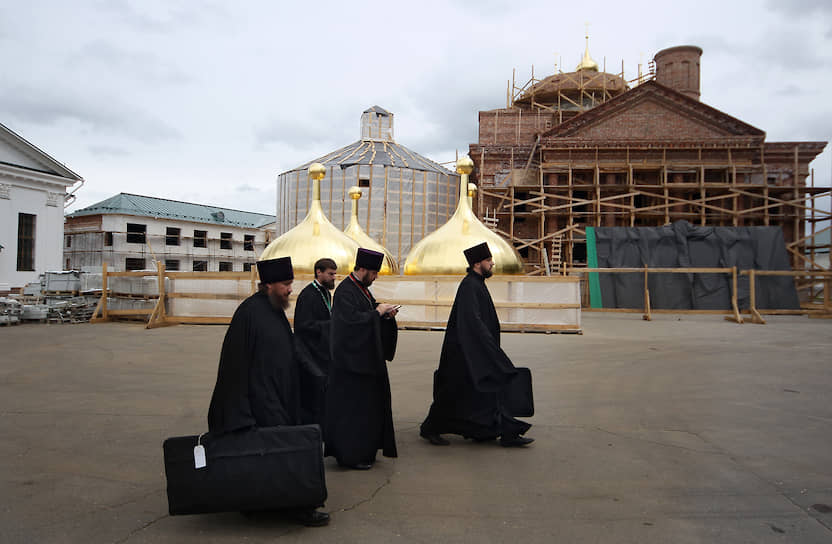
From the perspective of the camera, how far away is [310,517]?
3475 millimetres

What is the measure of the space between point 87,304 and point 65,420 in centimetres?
1346

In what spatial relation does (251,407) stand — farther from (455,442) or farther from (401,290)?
(401,290)

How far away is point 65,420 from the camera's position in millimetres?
5867

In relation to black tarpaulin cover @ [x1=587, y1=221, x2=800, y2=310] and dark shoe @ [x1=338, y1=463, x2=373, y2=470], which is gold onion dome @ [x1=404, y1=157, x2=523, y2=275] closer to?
black tarpaulin cover @ [x1=587, y1=221, x2=800, y2=310]

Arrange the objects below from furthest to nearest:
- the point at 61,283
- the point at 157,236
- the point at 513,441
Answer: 1. the point at 157,236
2. the point at 61,283
3. the point at 513,441

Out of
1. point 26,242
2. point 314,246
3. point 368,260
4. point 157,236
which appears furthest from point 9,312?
point 157,236

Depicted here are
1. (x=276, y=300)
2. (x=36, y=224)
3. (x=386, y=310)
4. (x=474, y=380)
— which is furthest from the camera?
(x=36, y=224)

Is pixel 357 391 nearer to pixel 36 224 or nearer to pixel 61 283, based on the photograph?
pixel 61 283

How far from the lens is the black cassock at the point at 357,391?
4.61 m

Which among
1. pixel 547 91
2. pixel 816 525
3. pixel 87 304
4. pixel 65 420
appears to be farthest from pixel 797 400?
pixel 547 91

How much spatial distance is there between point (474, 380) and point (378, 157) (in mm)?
26687

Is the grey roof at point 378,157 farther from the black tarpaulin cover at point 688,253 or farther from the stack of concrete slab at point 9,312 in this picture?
the stack of concrete slab at point 9,312

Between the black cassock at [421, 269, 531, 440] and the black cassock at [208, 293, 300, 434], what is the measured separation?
6.29 feet

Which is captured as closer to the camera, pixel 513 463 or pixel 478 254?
pixel 513 463
